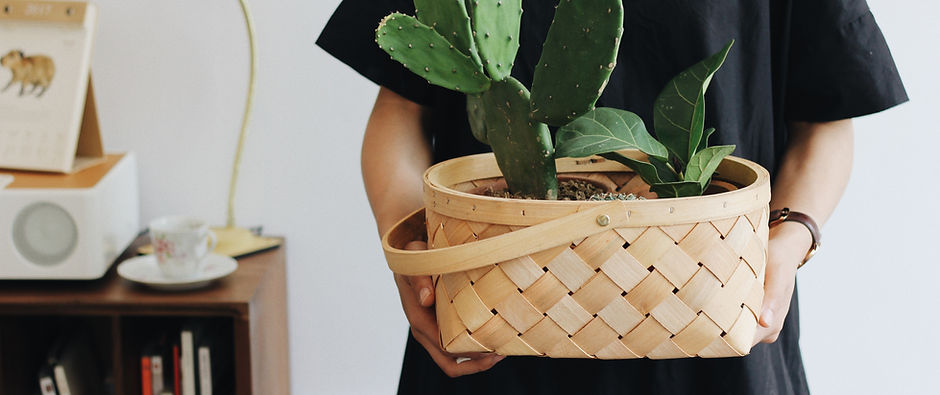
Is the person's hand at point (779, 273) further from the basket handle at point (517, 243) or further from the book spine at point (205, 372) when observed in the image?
the book spine at point (205, 372)

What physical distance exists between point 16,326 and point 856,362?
1.71m

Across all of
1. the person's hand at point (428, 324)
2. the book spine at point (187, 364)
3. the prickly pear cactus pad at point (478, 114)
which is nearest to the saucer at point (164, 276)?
the book spine at point (187, 364)

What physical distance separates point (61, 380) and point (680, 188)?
1.43 meters

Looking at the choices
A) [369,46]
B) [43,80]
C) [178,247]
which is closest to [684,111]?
[369,46]

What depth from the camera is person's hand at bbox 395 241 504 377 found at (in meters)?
0.52

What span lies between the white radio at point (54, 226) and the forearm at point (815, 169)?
1.12 meters

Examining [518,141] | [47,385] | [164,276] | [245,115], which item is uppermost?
[518,141]

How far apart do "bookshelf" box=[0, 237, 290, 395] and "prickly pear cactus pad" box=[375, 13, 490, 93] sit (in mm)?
1006

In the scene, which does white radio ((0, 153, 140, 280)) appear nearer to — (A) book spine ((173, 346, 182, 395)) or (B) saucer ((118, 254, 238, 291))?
(B) saucer ((118, 254, 238, 291))

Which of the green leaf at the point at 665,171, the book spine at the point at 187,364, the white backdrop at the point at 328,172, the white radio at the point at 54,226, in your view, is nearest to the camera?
the green leaf at the point at 665,171

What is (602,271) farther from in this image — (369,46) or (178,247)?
(178,247)

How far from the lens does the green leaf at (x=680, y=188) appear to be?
436 mm

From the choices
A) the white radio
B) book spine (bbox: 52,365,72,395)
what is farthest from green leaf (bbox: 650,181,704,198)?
book spine (bbox: 52,365,72,395)

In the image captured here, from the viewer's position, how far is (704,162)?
458mm
